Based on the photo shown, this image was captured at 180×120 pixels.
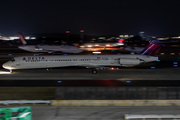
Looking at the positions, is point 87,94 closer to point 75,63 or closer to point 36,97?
point 36,97

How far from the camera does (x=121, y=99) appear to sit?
522 inches

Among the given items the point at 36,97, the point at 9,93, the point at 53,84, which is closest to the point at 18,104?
the point at 36,97

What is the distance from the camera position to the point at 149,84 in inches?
769

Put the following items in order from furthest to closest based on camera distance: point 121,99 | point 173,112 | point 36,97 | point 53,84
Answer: point 53,84, point 36,97, point 121,99, point 173,112

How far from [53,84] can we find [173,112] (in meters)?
11.8

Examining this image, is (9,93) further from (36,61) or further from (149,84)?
(149,84)

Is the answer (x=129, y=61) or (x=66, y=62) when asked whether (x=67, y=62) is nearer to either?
(x=66, y=62)

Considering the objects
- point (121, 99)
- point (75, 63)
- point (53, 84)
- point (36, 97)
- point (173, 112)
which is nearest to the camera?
point (173, 112)

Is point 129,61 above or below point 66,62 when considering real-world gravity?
below

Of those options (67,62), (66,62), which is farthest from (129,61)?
(66,62)

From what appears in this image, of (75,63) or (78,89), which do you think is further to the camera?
(75,63)

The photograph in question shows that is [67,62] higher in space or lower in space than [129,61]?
higher

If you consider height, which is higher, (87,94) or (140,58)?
(140,58)

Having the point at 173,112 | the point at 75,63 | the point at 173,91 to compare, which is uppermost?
the point at 75,63
